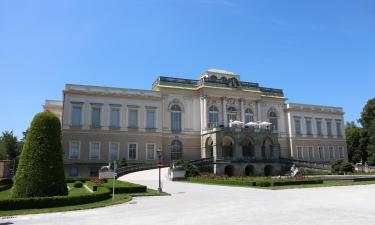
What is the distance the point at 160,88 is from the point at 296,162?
24427mm

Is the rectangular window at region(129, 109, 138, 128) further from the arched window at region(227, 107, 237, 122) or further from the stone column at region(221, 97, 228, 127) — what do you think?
the arched window at region(227, 107, 237, 122)

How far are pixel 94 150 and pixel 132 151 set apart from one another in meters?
5.39

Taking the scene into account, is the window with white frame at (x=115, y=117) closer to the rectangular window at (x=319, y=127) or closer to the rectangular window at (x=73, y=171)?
the rectangular window at (x=73, y=171)

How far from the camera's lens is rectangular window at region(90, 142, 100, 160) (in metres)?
44.5

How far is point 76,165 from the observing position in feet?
141

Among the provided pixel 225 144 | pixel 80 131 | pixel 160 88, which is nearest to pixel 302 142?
pixel 225 144

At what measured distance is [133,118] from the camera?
47.8 metres

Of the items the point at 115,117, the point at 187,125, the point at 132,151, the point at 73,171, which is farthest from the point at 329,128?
A: the point at 73,171

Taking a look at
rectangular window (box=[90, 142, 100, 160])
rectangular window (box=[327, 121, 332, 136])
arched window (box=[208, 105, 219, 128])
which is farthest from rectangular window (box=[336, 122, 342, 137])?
rectangular window (box=[90, 142, 100, 160])

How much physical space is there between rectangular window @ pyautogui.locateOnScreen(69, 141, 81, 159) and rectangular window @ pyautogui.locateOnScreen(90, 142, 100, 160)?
1.71 m

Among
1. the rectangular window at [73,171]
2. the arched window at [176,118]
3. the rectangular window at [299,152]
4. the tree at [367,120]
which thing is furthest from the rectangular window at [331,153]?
the rectangular window at [73,171]

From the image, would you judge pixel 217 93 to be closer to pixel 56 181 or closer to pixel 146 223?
pixel 56 181

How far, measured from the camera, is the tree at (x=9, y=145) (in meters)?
61.1

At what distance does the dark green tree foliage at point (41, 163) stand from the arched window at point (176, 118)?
3370 centimetres
